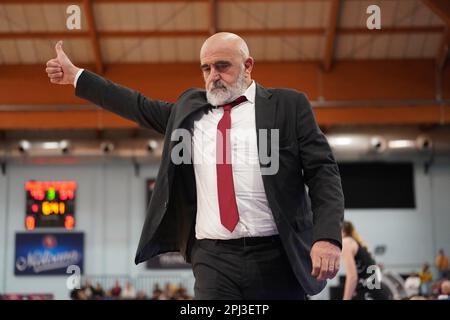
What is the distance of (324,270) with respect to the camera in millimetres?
2148

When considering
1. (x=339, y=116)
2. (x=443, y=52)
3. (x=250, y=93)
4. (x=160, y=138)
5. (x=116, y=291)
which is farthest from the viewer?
(x=160, y=138)

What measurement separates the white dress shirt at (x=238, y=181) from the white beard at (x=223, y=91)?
0.05 meters

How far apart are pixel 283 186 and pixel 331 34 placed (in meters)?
12.6

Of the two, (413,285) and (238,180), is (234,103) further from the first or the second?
(413,285)

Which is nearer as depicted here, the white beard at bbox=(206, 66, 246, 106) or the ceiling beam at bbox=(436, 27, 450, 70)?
the white beard at bbox=(206, 66, 246, 106)

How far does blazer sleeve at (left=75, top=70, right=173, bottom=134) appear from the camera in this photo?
2.69 m

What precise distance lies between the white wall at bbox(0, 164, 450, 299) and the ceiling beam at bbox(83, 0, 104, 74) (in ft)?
16.2

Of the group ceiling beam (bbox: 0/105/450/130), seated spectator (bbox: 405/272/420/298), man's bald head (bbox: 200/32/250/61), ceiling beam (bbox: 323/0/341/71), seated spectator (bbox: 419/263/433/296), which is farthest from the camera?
seated spectator (bbox: 419/263/433/296)

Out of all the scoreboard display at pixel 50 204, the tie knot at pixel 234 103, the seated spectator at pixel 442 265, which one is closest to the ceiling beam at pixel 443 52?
the seated spectator at pixel 442 265

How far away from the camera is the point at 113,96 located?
107 inches

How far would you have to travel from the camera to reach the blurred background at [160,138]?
46.4ft

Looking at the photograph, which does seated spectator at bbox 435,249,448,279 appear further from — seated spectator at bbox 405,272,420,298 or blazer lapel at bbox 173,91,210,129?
blazer lapel at bbox 173,91,210,129

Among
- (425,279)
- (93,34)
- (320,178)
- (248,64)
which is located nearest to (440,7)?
(93,34)

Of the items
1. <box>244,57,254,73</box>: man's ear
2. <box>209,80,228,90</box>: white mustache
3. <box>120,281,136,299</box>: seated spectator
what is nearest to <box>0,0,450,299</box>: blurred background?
<box>120,281,136,299</box>: seated spectator
